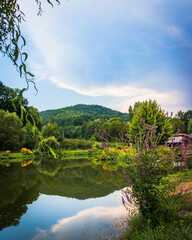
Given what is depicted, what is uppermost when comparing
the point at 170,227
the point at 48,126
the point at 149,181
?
the point at 48,126

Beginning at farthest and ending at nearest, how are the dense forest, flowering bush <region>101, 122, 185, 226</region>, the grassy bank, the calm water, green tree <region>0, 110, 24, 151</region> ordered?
green tree <region>0, 110, 24, 151</region> < the dense forest < the calm water < flowering bush <region>101, 122, 185, 226</region> < the grassy bank

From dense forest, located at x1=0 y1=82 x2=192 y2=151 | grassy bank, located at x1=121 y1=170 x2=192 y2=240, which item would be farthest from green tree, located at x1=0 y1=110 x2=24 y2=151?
grassy bank, located at x1=121 y1=170 x2=192 y2=240

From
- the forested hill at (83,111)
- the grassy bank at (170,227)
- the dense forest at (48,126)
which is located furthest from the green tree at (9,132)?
the forested hill at (83,111)

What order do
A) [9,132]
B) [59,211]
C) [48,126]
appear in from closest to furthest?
1. [59,211]
2. [9,132]
3. [48,126]

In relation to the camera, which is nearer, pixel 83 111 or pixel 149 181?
pixel 149 181

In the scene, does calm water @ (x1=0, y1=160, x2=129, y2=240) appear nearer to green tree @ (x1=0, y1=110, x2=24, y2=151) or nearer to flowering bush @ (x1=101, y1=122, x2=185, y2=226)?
flowering bush @ (x1=101, y1=122, x2=185, y2=226)

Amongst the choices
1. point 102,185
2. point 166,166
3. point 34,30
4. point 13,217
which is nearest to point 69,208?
point 13,217

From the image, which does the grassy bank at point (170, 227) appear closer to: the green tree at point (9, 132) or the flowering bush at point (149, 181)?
the flowering bush at point (149, 181)

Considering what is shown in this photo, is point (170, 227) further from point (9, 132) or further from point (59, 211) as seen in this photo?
point (9, 132)

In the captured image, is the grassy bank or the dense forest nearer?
the grassy bank

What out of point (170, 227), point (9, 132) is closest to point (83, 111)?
point (9, 132)

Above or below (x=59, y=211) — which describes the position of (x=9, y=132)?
above


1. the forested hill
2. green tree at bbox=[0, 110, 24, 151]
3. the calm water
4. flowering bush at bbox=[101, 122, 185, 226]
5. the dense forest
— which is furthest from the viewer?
the forested hill

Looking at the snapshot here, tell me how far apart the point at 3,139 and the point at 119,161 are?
2833cm
